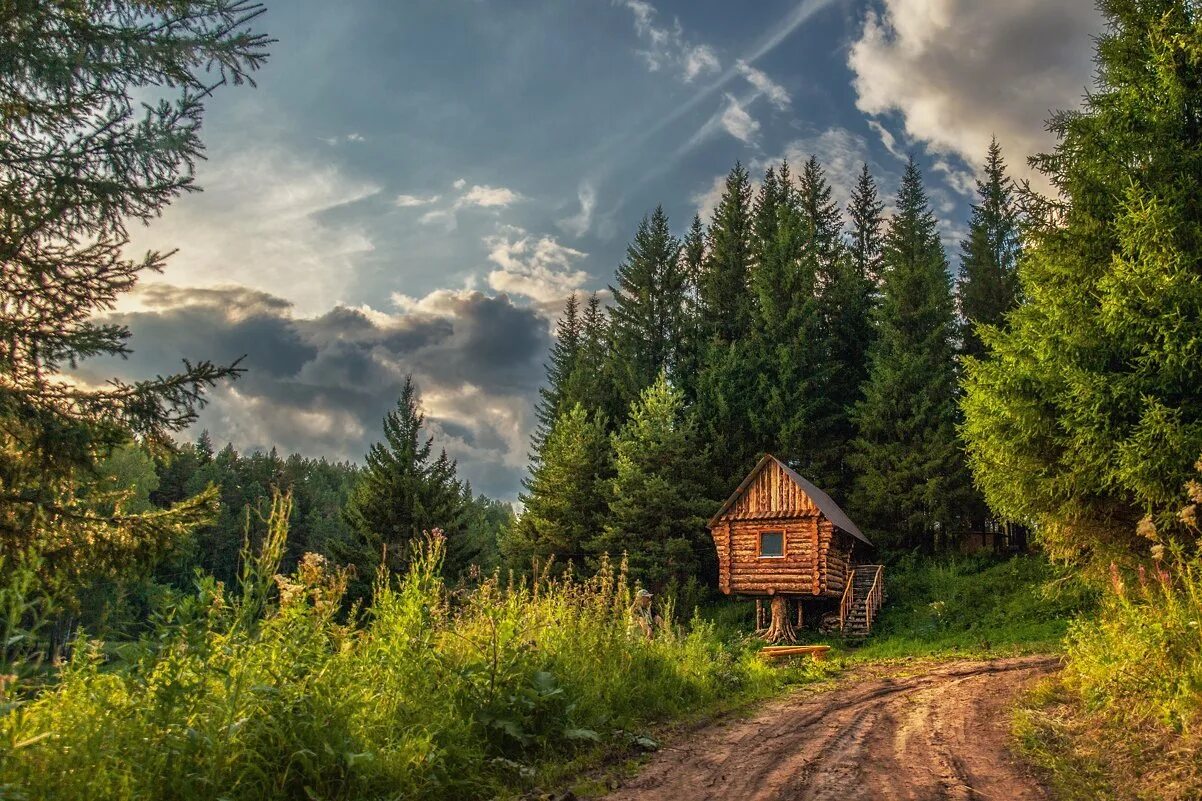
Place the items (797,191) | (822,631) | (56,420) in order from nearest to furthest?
(56,420) → (822,631) → (797,191)

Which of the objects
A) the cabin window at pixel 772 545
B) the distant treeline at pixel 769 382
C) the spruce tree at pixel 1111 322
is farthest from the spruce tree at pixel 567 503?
the spruce tree at pixel 1111 322

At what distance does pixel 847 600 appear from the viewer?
26.4m

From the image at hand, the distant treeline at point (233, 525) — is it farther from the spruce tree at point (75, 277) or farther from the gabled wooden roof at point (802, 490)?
the gabled wooden roof at point (802, 490)

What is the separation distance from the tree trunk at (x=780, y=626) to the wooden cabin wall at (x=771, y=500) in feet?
9.94

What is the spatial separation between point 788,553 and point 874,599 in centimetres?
347

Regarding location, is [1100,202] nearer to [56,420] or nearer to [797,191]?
[56,420]

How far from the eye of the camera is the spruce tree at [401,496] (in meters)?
28.8

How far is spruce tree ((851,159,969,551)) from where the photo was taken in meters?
30.7

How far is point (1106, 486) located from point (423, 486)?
2343 cm

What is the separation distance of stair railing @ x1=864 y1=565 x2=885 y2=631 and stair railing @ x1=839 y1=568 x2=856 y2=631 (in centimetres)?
55

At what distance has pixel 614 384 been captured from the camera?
1590 inches

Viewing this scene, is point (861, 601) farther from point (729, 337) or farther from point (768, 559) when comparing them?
point (729, 337)

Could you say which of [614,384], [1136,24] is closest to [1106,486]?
[1136,24]

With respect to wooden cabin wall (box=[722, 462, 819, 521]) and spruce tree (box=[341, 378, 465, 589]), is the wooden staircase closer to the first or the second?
wooden cabin wall (box=[722, 462, 819, 521])
